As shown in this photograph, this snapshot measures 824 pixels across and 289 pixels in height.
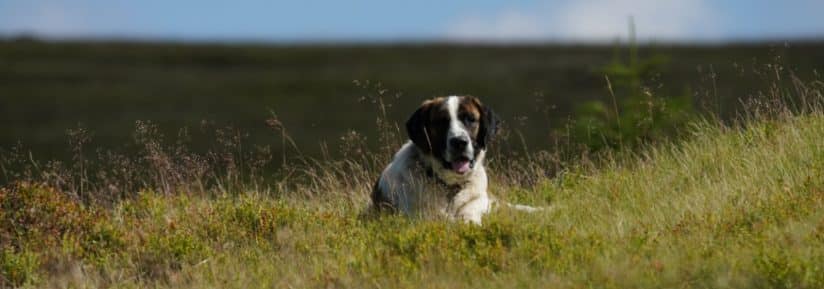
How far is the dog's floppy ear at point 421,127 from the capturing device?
9.62 metres

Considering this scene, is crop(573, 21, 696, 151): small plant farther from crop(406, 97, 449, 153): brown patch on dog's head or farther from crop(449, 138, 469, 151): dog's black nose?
crop(449, 138, 469, 151): dog's black nose

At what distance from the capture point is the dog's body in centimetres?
950

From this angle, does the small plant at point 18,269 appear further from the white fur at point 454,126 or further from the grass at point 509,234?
the white fur at point 454,126

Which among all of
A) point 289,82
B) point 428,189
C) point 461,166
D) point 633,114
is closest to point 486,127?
point 461,166

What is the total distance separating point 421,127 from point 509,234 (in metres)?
1.11

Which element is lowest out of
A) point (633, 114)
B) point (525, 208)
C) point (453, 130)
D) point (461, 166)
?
point (525, 208)

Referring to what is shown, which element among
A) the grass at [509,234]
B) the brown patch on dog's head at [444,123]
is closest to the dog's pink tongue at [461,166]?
the brown patch on dog's head at [444,123]

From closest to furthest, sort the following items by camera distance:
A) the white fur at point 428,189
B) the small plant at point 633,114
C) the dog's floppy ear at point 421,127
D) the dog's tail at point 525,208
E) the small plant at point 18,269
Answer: the dog's floppy ear at point 421,127 < the small plant at point 18,269 < the white fur at point 428,189 < the dog's tail at point 525,208 < the small plant at point 633,114

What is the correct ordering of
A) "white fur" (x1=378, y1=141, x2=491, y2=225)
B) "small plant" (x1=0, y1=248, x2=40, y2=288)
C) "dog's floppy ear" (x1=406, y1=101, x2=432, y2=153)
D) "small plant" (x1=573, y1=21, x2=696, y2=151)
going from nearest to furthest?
"dog's floppy ear" (x1=406, y1=101, x2=432, y2=153)
"small plant" (x1=0, y1=248, x2=40, y2=288)
"white fur" (x1=378, y1=141, x2=491, y2=225)
"small plant" (x1=573, y1=21, x2=696, y2=151)

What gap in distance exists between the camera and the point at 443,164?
9742 mm

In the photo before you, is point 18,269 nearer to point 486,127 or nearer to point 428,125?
point 428,125

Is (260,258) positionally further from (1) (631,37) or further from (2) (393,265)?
(1) (631,37)

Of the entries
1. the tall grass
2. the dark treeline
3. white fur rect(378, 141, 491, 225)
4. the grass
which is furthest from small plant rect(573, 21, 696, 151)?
the dark treeline

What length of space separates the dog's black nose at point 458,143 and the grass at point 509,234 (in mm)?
539
